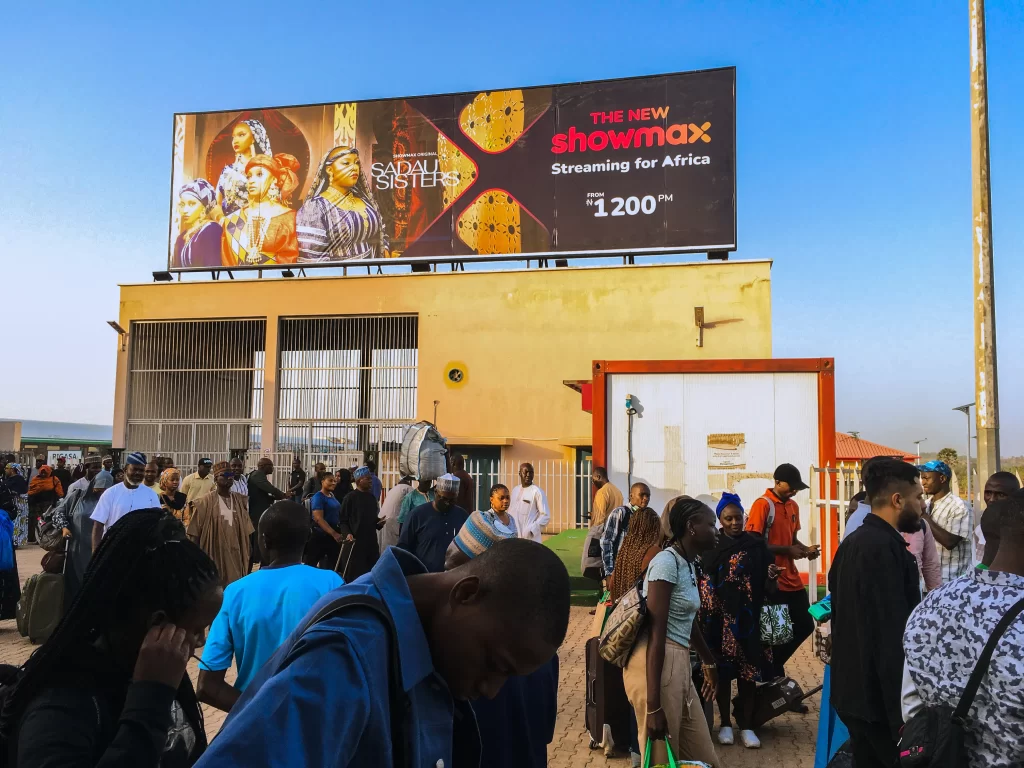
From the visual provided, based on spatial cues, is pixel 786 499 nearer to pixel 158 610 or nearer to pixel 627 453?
pixel 627 453

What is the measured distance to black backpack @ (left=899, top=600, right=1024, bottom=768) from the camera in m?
Result: 2.42

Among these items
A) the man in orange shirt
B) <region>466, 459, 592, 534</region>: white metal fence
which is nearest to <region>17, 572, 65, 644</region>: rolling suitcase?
the man in orange shirt

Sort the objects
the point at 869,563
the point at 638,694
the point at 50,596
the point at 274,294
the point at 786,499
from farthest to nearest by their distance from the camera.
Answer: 1. the point at 274,294
2. the point at 50,596
3. the point at 786,499
4. the point at 638,694
5. the point at 869,563

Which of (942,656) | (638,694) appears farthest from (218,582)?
(638,694)

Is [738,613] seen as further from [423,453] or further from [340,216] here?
[340,216]

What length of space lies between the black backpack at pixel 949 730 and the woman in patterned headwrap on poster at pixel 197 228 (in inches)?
1021

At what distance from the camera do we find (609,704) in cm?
593

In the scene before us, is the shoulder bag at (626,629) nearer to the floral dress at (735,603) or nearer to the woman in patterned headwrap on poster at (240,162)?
the floral dress at (735,603)

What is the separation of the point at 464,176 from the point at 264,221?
21.0 feet

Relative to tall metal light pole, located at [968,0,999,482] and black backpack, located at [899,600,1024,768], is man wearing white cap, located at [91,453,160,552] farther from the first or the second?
tall metal light pole, located at [968,0,999,482]

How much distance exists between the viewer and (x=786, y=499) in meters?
7.96

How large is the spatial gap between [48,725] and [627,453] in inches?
459

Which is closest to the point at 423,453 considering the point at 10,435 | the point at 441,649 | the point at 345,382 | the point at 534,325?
the point at 441,649

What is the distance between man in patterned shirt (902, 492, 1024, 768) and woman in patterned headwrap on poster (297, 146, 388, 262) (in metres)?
22.8
